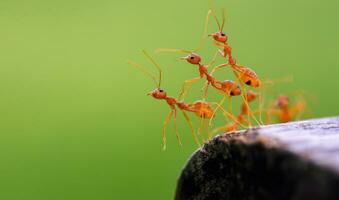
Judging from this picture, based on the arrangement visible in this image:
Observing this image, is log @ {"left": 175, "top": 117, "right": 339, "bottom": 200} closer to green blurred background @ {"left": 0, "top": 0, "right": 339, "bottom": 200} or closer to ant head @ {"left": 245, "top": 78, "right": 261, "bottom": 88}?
ant head @ {"left": 245, "top": 78, "right": 261, "bottom": 88}

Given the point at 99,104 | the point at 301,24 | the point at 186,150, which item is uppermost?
the point at 301,24

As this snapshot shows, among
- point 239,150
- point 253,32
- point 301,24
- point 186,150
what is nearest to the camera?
point 239,150

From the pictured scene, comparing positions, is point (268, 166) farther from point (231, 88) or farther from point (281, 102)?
point (281, 102)

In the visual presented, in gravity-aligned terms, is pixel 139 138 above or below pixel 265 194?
below

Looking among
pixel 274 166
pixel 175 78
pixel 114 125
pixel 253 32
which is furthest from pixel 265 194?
pixel 253 32

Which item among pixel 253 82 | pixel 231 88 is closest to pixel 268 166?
pixel 231 88

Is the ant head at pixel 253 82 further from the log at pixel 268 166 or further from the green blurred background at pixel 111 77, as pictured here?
the green blurred background at pixel 111 77

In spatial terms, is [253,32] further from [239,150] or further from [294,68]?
[239,150]
